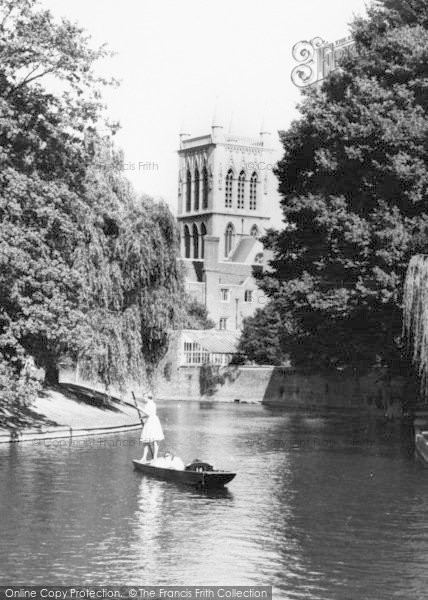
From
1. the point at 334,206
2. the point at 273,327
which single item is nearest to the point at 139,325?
the point at 334,206

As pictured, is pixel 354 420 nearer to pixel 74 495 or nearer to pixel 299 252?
pixel 299 252

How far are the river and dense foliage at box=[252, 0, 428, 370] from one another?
291 inches

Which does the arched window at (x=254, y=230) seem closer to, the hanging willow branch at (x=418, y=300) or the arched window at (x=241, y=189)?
the arched window at (x=241, y=189)

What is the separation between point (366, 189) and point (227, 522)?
83.0ft

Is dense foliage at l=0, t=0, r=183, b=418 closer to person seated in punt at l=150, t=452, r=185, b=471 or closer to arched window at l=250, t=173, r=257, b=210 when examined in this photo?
person seated in punt at l=150, t=452, r=185, b=471

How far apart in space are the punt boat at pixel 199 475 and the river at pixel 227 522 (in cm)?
27

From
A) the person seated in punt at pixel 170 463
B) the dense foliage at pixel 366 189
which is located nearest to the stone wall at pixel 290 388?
the dense foliage at pixel 366 189

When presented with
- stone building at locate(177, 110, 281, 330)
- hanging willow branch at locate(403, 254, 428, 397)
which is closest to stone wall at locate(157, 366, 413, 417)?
hanging willow branch at locate(403, 254, 428, 397)

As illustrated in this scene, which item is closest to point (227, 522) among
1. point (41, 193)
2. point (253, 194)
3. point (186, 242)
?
point (41, 193)

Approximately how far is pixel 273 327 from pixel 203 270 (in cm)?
4085

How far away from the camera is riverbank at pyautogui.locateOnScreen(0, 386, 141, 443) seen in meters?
38.9

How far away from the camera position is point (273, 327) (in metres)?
94.5

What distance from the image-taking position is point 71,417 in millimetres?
44719

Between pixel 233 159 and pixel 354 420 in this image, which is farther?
pixel 233 159
